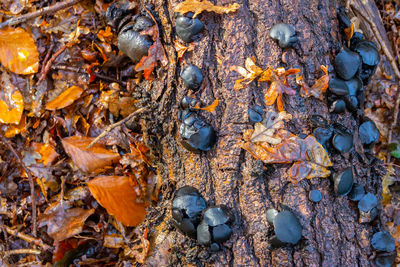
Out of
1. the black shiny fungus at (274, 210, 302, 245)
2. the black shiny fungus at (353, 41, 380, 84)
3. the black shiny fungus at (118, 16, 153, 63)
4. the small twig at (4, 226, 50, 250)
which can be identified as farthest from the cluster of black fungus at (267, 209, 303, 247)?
the small twig at (4, 226, 50, 250)

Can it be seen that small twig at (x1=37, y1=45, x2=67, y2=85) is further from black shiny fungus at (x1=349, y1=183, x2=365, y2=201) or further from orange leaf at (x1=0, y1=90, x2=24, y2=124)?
black shiny fungus at (x1=349, y1=183, x2=365, y2=201)

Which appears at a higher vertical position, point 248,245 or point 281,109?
point 281,109

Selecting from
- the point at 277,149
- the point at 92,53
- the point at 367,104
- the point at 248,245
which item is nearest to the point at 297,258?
the point at 248,245

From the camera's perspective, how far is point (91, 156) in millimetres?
3279

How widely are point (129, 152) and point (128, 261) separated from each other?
1062mm

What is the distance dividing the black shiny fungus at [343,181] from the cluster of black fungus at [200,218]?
2.58ft

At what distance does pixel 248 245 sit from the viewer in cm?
221

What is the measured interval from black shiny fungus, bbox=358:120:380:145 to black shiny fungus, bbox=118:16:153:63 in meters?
1.91

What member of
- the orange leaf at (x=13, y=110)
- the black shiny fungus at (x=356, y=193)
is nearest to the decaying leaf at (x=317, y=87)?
the black shiny fungus at (x=356, y=193)

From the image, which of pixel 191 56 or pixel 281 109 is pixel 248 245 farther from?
pixel 191 56

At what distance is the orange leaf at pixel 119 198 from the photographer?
3.13 m

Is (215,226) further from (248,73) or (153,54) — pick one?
(153,54)

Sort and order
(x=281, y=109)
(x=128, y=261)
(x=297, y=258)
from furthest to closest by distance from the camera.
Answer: (x=128, y=261), (x=281, y=109), (x=297, y=258)

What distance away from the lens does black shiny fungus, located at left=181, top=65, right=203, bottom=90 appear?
2.40m
